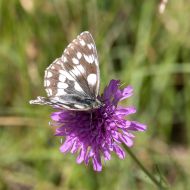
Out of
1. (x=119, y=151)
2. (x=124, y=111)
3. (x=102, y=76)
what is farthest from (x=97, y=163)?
(x=102, y=76)

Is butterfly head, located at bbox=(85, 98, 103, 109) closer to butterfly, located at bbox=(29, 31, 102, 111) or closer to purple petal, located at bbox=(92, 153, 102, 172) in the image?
butterfly, located at bbox=(29, 31, 102, 111)

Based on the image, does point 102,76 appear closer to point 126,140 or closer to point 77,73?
point 77,73

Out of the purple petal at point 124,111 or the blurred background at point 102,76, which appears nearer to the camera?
the purple petal at point 124,111

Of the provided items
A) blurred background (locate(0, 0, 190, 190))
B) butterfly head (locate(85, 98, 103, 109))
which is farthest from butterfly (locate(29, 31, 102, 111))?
blurred background (locate(0, 0, 190, 190))

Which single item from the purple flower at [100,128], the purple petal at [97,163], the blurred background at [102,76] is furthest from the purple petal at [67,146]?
the blurred background at [102,76]

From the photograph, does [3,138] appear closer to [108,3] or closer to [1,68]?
[1,68]

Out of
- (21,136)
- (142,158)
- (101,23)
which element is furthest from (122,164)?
(101,23)

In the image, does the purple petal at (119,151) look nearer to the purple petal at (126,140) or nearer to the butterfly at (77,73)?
the purple petal at (126,140)
